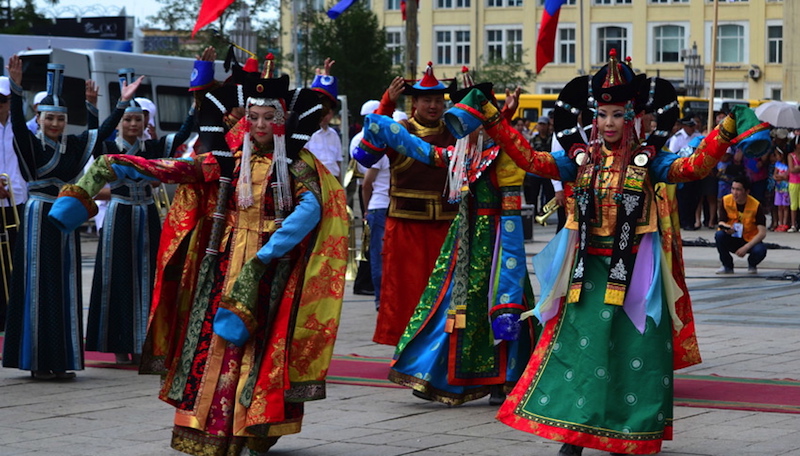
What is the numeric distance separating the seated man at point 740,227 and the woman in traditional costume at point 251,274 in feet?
30.0

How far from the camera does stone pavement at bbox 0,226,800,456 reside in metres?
6.16

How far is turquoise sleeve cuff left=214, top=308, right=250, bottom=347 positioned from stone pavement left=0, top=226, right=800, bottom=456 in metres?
0.74

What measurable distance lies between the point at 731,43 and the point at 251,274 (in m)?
59.5

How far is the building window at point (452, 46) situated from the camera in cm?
6681

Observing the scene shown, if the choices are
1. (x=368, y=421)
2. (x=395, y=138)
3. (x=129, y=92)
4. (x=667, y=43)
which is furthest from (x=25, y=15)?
(x=667, y=43)

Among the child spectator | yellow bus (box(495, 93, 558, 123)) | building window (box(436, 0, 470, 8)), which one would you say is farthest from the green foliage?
building window (box(436, 0, 470, 8))

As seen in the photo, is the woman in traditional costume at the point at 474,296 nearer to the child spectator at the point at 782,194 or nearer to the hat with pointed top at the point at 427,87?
the hat with pointed top at the point at 427,87

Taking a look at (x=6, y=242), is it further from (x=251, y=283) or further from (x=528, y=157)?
(x=528, y=157)

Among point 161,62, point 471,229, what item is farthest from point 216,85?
point 161,62

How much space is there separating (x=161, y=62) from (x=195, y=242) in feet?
61.3

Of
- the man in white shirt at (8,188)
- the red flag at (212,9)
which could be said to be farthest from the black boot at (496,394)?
the red flag at (212,9)

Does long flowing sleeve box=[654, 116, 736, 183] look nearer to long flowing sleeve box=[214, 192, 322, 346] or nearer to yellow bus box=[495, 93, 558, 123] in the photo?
long flowing sleeve box=[214, 192, 322, 346]

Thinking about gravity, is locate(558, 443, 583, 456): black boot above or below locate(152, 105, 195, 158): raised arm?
below

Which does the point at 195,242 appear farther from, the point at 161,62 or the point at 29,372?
the point at 161,62
